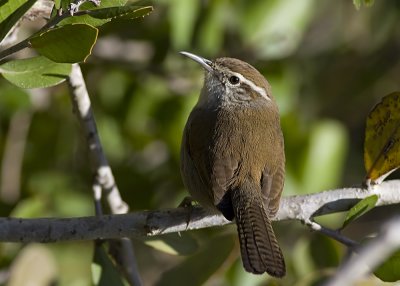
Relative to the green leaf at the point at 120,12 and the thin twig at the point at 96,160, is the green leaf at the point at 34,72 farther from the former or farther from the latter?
the green leaf at the point at 120,12

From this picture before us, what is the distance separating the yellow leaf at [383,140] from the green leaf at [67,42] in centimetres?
152

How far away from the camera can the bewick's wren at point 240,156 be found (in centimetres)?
387

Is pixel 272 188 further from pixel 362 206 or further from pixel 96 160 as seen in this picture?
pixel 96 160

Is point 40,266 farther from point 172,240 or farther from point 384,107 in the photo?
point 384,107

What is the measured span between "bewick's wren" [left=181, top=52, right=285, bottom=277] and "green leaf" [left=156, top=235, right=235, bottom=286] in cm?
27

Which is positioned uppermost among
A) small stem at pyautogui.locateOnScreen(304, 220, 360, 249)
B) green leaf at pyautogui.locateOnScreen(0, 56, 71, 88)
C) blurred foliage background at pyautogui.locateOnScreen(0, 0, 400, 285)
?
green leaf at pyautogui.locateOnScreen(0, 56, 71, 88)

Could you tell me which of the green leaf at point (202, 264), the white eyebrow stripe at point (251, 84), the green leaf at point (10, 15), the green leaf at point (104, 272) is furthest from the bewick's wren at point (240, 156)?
the green leaf at point (10, 15)

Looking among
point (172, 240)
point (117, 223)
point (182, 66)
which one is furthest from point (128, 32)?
point (117, 223)

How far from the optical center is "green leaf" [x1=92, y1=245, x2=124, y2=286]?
3.98m

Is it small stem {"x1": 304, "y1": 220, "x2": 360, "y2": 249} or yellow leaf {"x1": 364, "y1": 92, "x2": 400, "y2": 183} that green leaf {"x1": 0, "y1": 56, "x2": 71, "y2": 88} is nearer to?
small stem {"x1": 304, "y1": 220, "x2": 360, "y2": 249}

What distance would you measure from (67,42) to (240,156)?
1479 mm

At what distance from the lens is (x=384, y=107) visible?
12.9 feet

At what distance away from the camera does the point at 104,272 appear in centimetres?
400

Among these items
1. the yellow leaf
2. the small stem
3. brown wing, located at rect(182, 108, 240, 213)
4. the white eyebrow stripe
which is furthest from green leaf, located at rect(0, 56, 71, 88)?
the white eyebrow stripe
